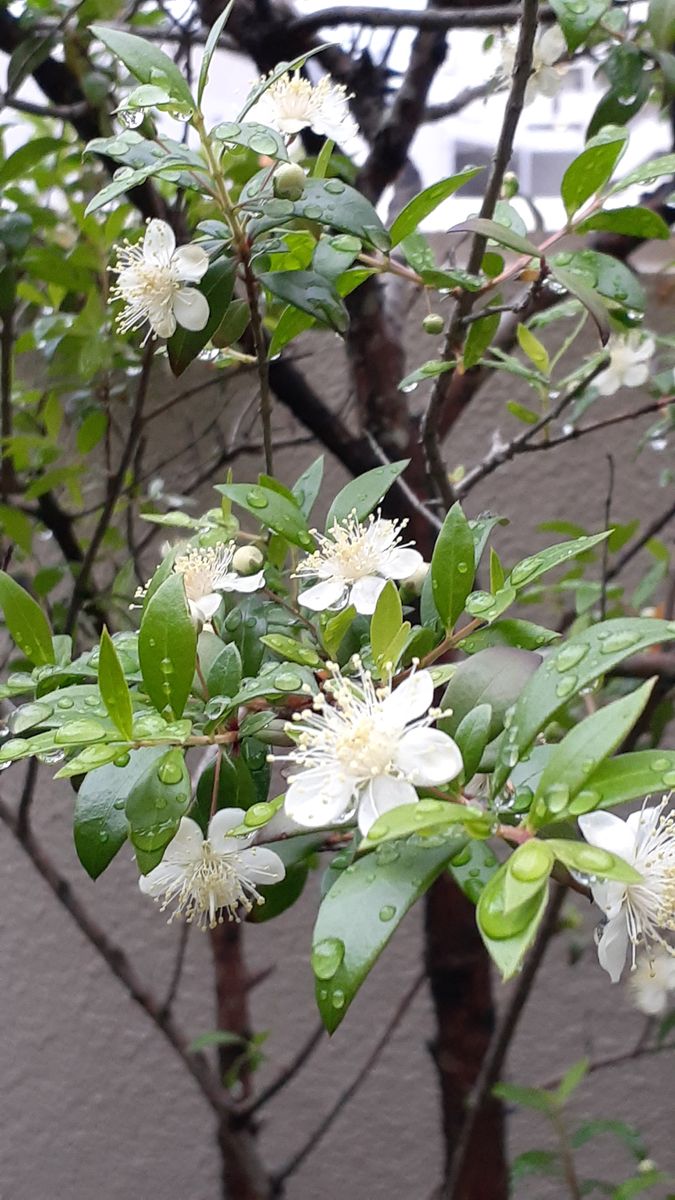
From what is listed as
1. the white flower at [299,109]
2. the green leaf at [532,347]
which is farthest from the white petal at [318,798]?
the green leaf at [532,347]

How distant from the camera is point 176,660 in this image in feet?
1.10

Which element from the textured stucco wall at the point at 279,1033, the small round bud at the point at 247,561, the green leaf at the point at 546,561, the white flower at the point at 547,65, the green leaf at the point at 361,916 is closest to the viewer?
the green leaf at the point at 361,916

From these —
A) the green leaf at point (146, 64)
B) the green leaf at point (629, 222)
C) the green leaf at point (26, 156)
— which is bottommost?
the green leaf at point (629, 222)

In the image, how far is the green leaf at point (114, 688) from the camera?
0.32 meters

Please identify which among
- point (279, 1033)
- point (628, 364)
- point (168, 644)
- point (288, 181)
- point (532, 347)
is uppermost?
point (288, 181)

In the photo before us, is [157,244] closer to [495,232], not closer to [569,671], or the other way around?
[495,232]

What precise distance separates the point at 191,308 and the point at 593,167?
20 cm

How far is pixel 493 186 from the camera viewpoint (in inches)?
17.4

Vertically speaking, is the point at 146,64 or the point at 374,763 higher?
the point at 146,64

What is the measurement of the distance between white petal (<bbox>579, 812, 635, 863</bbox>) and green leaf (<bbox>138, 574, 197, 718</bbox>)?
0.49 ft

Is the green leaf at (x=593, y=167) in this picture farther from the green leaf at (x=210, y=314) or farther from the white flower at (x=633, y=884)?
the white flower at (x=633, y=884)

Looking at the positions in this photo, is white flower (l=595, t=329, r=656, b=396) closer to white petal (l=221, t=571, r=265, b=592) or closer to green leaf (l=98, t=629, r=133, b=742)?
white petal (l=221, t=571, r=265, b=592)

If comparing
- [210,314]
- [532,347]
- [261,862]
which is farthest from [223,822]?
[532,347]

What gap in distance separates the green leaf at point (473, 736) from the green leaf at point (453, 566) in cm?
6
